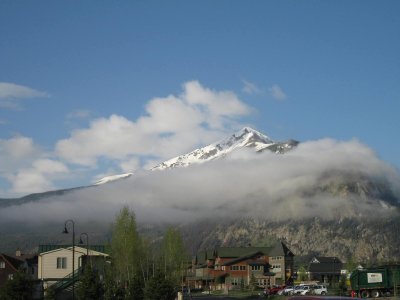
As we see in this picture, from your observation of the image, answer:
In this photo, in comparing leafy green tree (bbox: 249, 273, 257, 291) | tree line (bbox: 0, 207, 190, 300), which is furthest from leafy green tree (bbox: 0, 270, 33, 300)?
leafy green tree (bbox: 249, 273, 257, 291)

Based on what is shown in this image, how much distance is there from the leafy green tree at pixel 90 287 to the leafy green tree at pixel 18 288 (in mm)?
5248

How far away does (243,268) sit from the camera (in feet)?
513

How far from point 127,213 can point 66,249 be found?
10513 millimetres

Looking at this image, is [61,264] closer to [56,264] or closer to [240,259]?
[56,264]

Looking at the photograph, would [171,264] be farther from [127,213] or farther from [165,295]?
[165,295]

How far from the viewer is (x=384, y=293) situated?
84.5 meters

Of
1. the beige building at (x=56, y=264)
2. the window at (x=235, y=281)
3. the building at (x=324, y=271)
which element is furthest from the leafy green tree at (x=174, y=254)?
the building at (x=324, y=271)

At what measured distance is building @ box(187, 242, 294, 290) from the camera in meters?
155

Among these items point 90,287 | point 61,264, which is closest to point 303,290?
point 61,264

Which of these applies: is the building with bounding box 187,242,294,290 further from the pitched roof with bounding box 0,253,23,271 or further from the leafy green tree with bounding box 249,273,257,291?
the pitched roof with bounding box 0,253,23,271

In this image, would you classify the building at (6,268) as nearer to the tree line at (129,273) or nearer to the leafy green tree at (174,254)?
the tree line at (129,273)

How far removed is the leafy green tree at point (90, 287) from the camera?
202 feet

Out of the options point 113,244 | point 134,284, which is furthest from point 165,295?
point 113,244

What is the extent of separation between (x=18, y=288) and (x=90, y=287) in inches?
289
